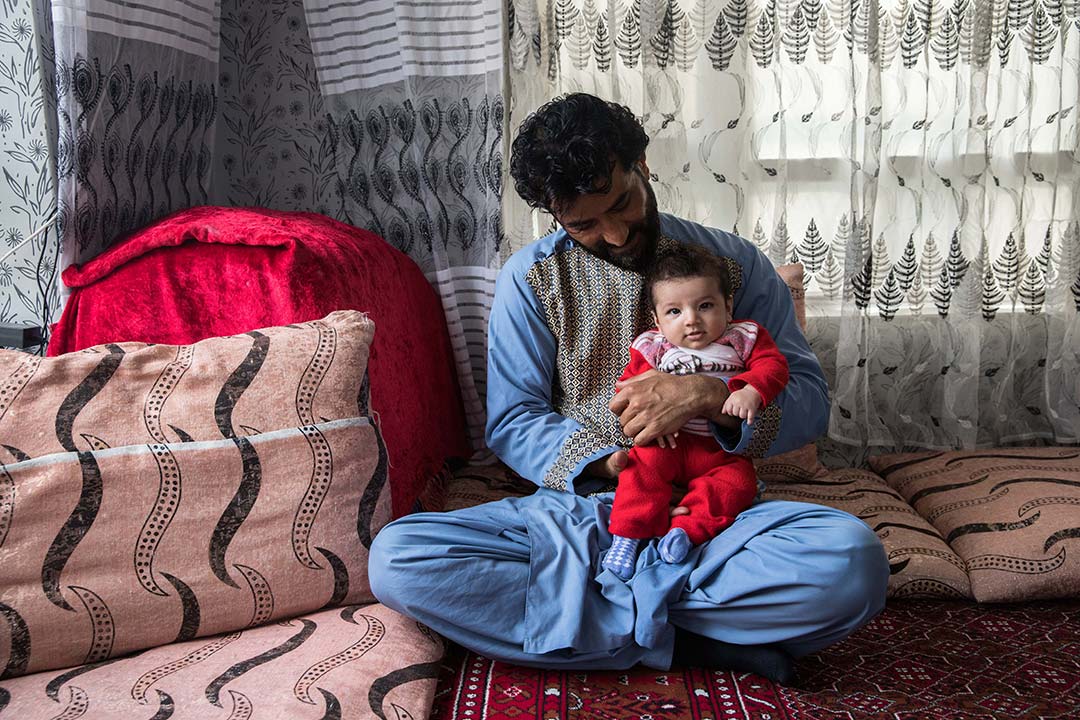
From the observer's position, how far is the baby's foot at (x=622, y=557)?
151 cm

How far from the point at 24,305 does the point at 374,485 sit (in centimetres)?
104

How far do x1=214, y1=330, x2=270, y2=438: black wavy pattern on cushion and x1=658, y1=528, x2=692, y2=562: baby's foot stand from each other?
0.71m

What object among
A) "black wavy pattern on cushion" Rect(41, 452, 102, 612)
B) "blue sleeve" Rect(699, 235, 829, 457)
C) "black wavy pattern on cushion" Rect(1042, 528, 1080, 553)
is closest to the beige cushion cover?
"black wavy pattern on cushion" Rect(1042, 528, 1080, 553)

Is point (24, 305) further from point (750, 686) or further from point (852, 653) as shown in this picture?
point (852, 653)

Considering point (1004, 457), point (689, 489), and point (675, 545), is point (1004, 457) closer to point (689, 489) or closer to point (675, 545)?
point (689, 489)

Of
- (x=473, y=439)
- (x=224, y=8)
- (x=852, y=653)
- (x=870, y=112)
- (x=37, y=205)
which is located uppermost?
(x=224, y=8)

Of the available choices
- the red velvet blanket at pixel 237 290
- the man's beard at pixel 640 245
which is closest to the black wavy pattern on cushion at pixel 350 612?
the red velvet blanket at pixel 237 290

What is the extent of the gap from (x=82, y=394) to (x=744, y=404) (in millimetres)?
1044

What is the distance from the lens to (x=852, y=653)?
1586 millimetres

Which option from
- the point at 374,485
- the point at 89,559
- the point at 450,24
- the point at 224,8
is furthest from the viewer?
the point at 224,8

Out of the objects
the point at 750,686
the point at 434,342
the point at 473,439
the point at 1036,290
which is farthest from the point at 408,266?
the point at 1036,290

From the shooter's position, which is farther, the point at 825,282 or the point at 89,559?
the point at 825,282

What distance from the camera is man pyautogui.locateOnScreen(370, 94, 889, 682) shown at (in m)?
1.44

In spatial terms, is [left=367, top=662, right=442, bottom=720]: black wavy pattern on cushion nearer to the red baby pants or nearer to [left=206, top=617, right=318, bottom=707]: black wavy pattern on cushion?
[left=206, top=617, right=318, bottom=707]: black wavy pattern on cushion
